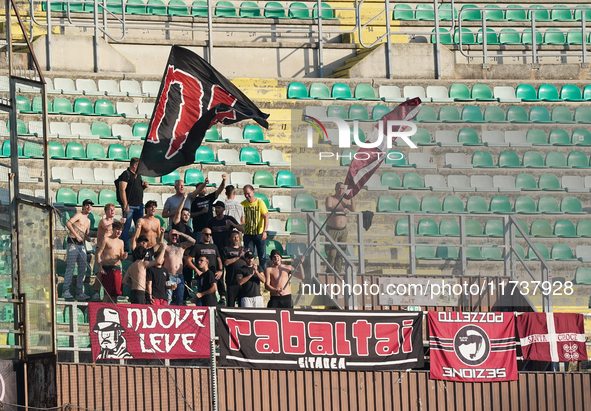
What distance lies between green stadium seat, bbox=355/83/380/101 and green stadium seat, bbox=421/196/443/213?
3172 mm

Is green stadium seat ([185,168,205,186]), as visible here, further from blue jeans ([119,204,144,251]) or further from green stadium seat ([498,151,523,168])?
green stadium seat ([498,151,523,168])

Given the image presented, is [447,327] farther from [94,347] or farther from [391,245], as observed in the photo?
[94,347]

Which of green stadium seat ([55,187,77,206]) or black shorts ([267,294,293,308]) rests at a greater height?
green stadium seat ([55,187,77,206])

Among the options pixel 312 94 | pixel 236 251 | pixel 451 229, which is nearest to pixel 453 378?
pixel 236 251

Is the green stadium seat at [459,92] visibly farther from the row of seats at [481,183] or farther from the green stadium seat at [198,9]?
the green stadium seat at [198,9]

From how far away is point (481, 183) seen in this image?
16672mm

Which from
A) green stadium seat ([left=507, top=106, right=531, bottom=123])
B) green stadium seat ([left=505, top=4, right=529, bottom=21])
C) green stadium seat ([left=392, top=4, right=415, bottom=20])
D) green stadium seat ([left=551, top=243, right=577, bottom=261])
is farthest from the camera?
green stadium seat ([left=505, top=4, right=529, bottom=21])

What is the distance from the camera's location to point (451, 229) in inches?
575

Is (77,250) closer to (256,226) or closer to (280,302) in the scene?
(256,226)

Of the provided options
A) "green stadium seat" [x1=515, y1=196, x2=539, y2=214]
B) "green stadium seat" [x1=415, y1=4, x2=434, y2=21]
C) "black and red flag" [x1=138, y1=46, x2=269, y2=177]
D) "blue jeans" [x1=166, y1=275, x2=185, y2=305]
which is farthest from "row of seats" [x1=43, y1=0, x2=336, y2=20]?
"blue jeans" [x1=166, y1=275, x2=185, y2=305]

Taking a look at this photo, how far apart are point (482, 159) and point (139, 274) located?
7.98m

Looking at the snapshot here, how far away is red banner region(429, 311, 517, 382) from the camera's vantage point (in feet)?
35.7

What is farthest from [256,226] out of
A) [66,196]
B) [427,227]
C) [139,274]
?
[66,196]

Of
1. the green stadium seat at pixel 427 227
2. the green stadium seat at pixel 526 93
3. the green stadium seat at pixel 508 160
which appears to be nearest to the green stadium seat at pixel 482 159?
the green stadium seat at pixel 508 160
